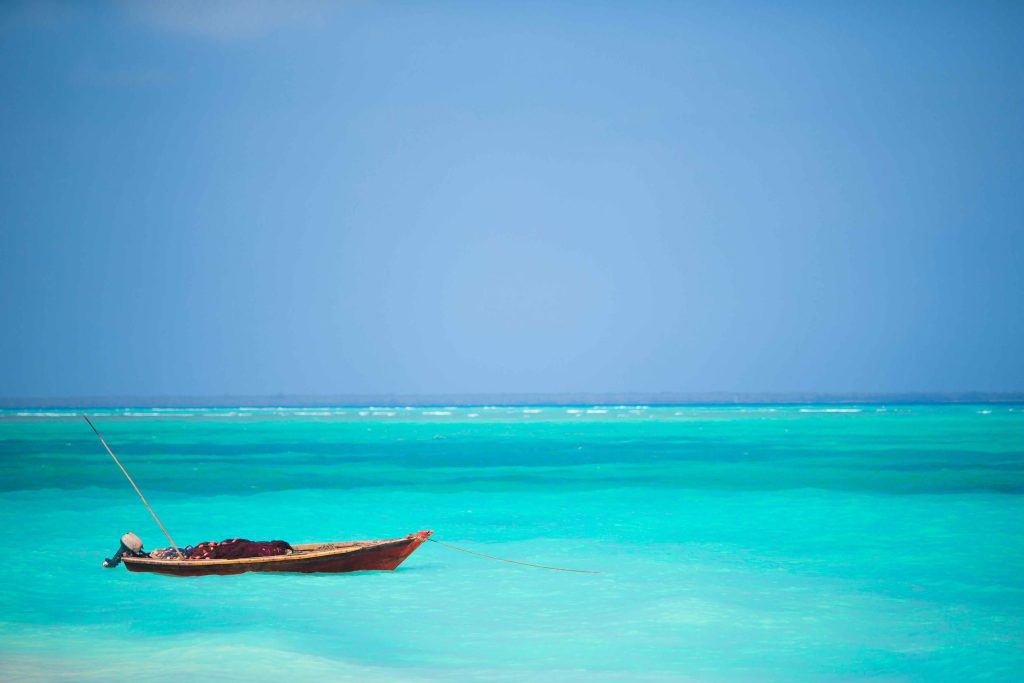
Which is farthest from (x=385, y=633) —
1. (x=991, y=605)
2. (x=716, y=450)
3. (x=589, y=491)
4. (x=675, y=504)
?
(x=716, y=450)

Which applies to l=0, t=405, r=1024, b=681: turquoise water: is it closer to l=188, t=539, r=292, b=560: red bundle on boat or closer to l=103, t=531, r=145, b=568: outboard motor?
l=188, t=539, r=292, b=560: red bundle on boat

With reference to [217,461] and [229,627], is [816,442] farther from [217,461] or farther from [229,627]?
[229,627]

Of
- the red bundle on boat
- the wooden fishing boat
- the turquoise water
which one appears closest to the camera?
the turquoise water

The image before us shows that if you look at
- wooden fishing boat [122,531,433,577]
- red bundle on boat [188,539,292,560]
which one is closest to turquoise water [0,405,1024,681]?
wooden fishing boat [122,531,433,577]

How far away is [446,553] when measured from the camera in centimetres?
1512

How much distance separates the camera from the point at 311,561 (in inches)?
505

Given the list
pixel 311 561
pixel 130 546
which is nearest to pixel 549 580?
pixel 311 561

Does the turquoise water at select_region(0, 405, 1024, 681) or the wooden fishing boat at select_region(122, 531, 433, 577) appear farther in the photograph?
the wooden fishing boat at select_region(122, 531, 433, 577)

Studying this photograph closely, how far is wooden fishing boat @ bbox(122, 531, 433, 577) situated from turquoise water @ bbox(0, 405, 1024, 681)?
0.52 feet

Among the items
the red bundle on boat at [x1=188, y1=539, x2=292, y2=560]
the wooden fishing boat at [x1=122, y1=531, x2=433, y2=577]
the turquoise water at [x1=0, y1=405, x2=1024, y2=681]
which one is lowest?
the turquoise water at [x1=0, y1=405, x2=1024, y2=681]

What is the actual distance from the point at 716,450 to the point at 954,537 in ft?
71.0

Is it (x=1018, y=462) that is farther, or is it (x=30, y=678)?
(x=1018, y=462)

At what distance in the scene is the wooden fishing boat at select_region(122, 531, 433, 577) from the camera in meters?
12.6

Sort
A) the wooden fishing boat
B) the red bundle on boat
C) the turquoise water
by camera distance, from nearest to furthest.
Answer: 1. the turquoise water
2. the wooden fishing boat
3. the red bundle on boat
